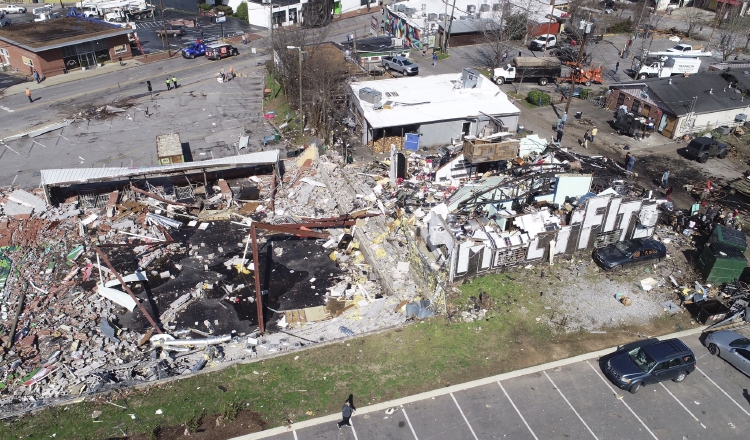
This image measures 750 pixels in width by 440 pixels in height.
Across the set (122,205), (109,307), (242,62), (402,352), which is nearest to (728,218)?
(402,352)

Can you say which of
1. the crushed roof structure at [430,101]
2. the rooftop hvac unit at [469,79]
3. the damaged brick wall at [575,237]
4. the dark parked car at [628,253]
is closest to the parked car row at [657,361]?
the dark parked car at [628,253]

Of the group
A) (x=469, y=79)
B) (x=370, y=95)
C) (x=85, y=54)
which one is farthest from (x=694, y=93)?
(x=85, y=54)

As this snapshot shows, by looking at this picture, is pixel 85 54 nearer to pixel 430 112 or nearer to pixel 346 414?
pixel 430 112

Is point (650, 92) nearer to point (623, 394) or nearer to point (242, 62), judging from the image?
point (623, 394)

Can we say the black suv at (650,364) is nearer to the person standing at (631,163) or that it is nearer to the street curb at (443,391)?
the street curb at (443,391)

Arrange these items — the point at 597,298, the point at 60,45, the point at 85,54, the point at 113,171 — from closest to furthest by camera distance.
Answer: the point at 597,298
the point at 113,171
the point at 60,45
the point at 85,54

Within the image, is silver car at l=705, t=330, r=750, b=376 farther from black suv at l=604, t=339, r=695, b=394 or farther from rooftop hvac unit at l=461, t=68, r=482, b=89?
rooftop hvac unit at l=461, t=68, r=482, b=89
